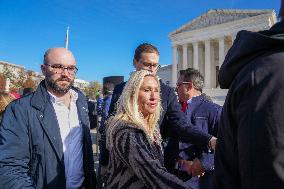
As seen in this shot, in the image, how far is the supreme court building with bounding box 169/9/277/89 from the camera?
1952 inches

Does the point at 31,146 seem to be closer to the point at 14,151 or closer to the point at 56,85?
the point at 14,151

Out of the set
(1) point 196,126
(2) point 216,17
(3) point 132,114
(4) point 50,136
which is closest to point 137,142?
(3) point 132,114

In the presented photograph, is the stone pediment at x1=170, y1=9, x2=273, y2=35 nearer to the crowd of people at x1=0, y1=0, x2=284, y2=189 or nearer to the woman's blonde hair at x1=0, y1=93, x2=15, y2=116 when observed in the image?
the woman's blonde hair at x1=0, y1=93, x2=15, y2=116

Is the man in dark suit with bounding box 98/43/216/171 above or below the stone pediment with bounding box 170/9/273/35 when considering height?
below

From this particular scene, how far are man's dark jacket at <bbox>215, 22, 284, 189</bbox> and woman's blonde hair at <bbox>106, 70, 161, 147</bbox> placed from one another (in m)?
1.10

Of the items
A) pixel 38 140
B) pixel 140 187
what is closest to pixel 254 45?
pixel 140 187

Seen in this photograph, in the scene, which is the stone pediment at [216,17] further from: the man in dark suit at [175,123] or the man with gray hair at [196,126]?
the man in dark suit at [175,123]

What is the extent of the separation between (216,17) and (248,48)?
56325mm

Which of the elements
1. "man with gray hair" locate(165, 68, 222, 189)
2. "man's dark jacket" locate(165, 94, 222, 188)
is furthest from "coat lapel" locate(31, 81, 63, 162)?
"man's dark jacket" locate(165, 94, 222, 188)

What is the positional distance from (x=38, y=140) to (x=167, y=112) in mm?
1459

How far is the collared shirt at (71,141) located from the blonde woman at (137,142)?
2.22 ft

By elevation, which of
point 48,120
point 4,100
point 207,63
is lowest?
point 48,120

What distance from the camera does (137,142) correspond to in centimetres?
218

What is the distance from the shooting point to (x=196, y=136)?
3326mm
